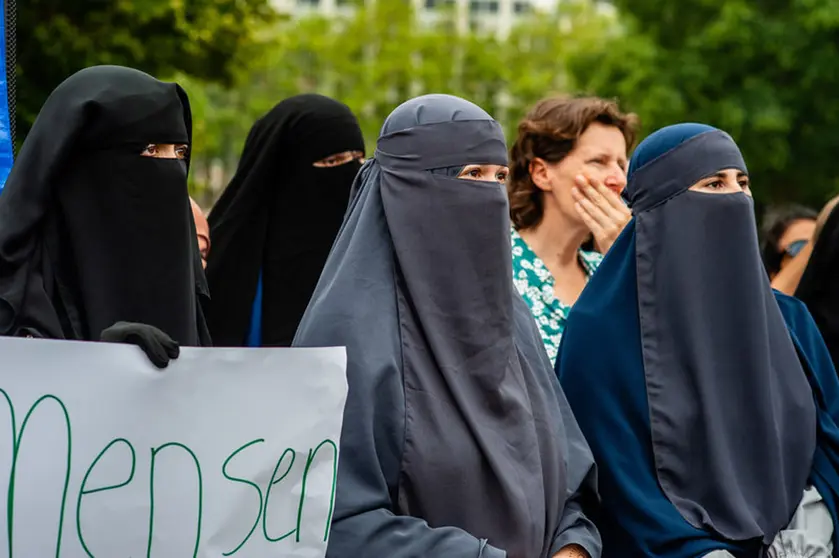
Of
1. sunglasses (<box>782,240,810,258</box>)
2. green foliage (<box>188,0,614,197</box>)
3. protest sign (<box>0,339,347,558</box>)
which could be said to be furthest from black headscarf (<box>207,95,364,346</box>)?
green foliage (<box>188,0,614,197</box>)

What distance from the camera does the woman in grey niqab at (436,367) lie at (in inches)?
122

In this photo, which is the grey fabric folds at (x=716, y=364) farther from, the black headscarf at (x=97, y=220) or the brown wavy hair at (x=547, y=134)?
the black headscarf at (x=97, y=220)

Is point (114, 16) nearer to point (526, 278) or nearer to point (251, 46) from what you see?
point (251, 46)

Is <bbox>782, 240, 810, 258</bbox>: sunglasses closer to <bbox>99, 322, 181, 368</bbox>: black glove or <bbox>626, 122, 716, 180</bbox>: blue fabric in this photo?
<bbox>626, 122, 716, 180</bbox>: blue fabric

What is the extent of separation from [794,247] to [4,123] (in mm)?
4436

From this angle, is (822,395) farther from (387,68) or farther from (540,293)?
(387,68)

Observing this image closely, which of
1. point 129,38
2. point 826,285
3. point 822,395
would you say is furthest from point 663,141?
point 129,38

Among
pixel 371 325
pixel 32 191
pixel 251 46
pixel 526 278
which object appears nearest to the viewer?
pixel 32 191

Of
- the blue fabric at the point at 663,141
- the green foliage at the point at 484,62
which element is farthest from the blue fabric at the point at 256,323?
the green foliage at the point at 484,62

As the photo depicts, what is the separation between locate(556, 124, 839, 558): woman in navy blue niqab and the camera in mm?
3729

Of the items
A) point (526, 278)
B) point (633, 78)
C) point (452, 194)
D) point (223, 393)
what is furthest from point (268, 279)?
point (633, 78)

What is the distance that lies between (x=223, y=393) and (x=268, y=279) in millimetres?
2258

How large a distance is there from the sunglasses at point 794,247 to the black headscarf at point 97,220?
176 inches

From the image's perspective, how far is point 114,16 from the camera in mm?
12531
